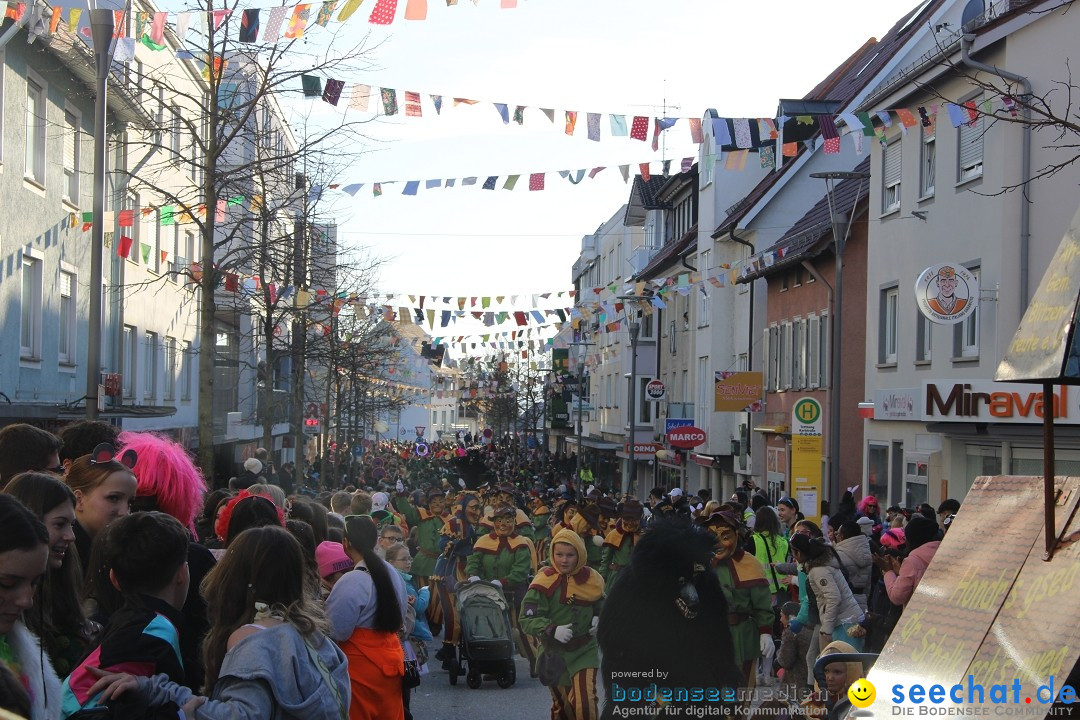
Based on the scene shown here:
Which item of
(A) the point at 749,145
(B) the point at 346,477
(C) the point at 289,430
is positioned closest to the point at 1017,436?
(A) the point at 749,145

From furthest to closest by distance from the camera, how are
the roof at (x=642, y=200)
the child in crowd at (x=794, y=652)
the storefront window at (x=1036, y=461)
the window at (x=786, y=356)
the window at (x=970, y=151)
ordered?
the roof at (x=642, y=200)
the window at (x=786, y=356)
the window at (x=970, y=151)
the storefront window at (x=1036, y=461)
the child in crowd at (x=794, y=652)

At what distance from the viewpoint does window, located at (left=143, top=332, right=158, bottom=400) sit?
2945 cm

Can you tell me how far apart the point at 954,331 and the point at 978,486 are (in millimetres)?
17839

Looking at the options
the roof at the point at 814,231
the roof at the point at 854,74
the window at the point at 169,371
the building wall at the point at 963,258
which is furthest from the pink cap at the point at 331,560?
the window at the point at 169,371

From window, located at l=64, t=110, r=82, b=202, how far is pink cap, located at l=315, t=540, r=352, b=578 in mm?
16374

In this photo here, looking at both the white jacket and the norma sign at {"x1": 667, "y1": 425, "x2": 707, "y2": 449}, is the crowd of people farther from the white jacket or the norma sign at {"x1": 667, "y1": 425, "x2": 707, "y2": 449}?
the norma sign at {"x1": 667, "y1": 425, "x2": 707, "y2": 449}

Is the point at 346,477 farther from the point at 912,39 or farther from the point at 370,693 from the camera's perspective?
the point at 370,693

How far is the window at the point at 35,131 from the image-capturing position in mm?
19453

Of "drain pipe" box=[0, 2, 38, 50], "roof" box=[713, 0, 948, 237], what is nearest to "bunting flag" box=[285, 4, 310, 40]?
→ "drain pipe" box=[0, 2, 38, 50]

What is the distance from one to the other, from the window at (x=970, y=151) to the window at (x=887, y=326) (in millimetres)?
3707

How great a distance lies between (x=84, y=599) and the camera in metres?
4.48

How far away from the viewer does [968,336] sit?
2091 cm

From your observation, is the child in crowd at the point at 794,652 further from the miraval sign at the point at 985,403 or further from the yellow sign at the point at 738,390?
the yellow sign at the point at 738,390

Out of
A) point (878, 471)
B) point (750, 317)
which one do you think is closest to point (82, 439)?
point (878, 471)
